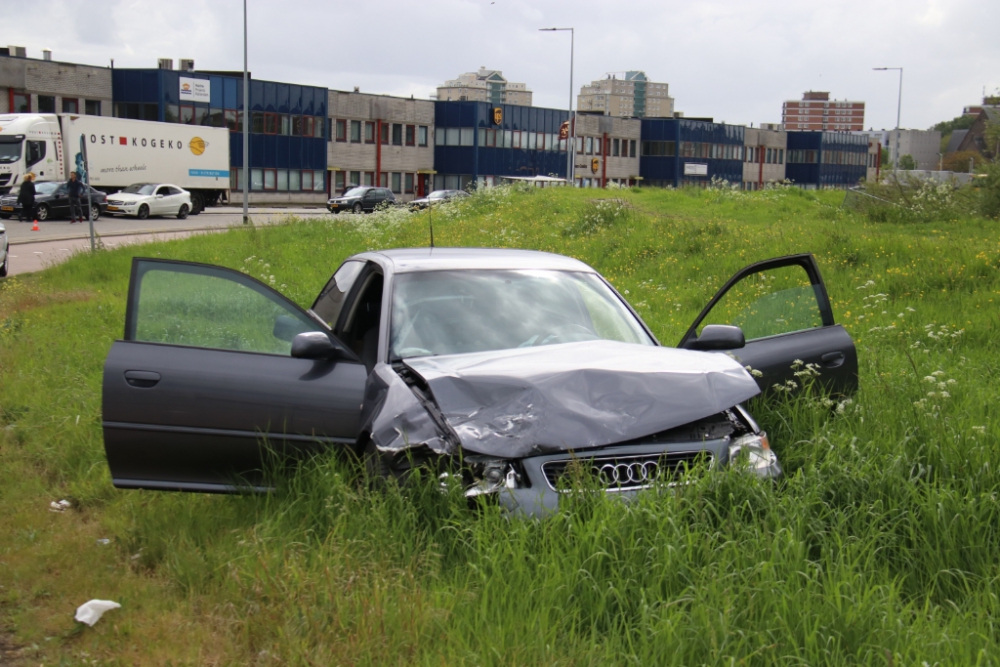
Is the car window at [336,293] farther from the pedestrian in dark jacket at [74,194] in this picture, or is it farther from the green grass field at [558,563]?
the pedestrian in dark jacket at [74,194]

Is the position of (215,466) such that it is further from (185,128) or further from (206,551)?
(185,128)

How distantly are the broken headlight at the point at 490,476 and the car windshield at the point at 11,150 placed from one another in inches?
1558

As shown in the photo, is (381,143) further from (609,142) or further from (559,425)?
(559,425)

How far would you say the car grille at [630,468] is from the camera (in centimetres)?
412

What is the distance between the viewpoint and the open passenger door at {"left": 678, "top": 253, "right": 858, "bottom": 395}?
5715mm

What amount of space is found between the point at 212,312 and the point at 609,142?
88297 mm

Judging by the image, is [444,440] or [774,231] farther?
[774,231]

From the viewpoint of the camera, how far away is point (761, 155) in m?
108

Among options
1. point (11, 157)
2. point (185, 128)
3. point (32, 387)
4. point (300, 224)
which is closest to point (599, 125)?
point (185, 128)

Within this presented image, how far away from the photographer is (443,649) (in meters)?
3.32

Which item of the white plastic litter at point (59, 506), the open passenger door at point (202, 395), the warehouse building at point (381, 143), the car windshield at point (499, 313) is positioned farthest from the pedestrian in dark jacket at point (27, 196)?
the warehouse building at point (381, 143)

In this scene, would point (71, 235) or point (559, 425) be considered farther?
point (71, 235)

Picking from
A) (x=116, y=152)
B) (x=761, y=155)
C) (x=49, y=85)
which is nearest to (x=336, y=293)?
(x=116, y=152)

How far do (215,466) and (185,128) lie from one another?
4671 centimetres
